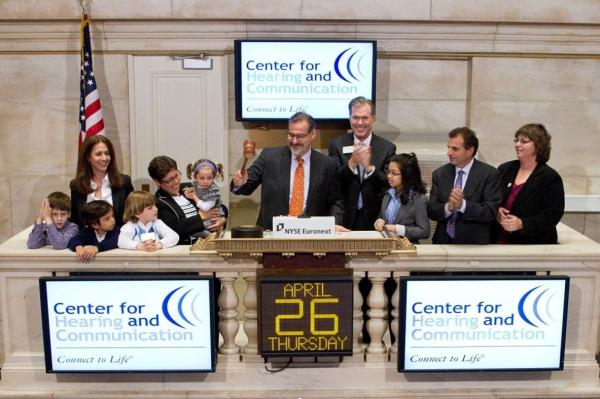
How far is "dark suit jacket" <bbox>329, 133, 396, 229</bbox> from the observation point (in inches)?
219

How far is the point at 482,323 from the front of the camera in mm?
4520

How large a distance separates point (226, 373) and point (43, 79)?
450cm

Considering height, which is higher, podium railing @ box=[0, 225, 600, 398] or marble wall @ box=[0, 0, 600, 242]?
marble wall @ box=[0, 0, 600, 242]

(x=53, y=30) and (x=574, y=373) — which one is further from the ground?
(x=53, y=30)

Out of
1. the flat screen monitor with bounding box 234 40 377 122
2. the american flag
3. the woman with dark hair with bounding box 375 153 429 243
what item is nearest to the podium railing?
the woman with dark hair with bounding box 375 153 429 243

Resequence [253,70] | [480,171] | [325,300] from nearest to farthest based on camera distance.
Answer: [325,300] < [480,171] < [253,70]

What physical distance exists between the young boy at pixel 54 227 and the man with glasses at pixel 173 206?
26.3 inches

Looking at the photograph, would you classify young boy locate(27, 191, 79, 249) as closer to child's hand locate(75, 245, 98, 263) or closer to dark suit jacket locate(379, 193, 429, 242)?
child's hand locate(75, 245, 98, 263)

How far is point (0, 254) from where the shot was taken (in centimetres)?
449

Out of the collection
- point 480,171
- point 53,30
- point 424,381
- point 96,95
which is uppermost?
point 53,30

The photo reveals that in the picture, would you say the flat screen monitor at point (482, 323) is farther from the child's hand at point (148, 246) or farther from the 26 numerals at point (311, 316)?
the child's hand at point (148, 246)

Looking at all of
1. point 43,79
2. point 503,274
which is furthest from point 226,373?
point 43,79

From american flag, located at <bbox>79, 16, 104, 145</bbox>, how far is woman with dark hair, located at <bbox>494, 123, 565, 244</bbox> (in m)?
4.35

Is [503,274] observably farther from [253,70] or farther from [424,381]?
[253,70]
